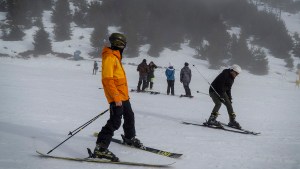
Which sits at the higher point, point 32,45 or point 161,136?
point 32,45

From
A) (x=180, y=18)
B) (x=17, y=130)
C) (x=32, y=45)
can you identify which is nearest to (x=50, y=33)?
(x=32, y=45)

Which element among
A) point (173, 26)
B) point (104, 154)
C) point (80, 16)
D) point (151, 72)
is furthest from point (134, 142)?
point (173, 26)

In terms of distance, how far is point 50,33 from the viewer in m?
42.9

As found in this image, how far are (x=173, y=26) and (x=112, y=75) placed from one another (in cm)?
4618

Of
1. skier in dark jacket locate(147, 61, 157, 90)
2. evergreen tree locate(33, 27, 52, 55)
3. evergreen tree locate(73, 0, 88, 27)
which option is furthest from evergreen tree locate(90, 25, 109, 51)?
skier in dark jacket locate(147, 61, 157, 90)

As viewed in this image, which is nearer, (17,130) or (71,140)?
(71,140)

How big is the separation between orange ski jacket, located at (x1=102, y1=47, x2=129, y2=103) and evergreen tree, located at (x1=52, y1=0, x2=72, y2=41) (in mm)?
39437

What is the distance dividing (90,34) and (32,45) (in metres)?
7.64

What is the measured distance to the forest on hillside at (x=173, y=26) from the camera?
4050 centimetres

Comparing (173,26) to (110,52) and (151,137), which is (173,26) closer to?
(151,137)

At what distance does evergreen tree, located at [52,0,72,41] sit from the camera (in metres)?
41.8

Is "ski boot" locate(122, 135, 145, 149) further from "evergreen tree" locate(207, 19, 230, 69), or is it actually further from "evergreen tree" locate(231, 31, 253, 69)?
"evergreen tree" locate(231, 31, 253, 69)

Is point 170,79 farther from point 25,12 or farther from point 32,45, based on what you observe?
point 25,12

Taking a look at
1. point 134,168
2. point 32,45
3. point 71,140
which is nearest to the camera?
point 134,168
